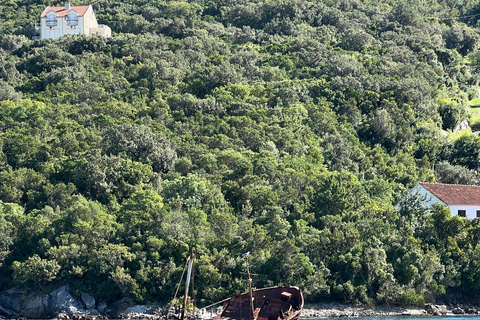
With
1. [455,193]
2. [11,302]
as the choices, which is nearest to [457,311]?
[455,193]

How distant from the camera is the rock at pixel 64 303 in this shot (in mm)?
59906

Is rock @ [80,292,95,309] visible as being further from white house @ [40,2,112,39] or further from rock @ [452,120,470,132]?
white house @ [40,2,112,39]

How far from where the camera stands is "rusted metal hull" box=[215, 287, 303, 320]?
4944 cm

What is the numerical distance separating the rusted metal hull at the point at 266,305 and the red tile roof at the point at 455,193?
912 inches

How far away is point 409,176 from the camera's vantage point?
254 feet

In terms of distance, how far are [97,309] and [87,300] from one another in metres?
1.03

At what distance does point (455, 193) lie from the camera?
70.1 metres

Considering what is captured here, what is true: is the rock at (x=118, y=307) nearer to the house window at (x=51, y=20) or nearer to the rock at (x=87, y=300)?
the rock at (x=87, y=300)

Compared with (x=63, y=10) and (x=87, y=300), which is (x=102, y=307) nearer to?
(x=87, y=300)

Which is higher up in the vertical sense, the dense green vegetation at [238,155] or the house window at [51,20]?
the house window at [51,20]

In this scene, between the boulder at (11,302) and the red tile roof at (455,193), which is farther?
the red tile roof at (455,193)

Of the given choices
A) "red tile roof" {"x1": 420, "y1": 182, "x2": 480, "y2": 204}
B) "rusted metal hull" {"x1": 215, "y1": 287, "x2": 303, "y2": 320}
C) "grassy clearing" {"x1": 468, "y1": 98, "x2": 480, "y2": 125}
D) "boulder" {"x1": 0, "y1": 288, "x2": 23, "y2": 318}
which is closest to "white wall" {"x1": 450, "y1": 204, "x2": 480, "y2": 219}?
"red tile roof" {"x1": 420, "y1": 182, "x2": 480, "y2": 204}

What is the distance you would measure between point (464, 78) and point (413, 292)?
192ft

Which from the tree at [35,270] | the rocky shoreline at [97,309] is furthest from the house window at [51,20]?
the tree at [35,270]
